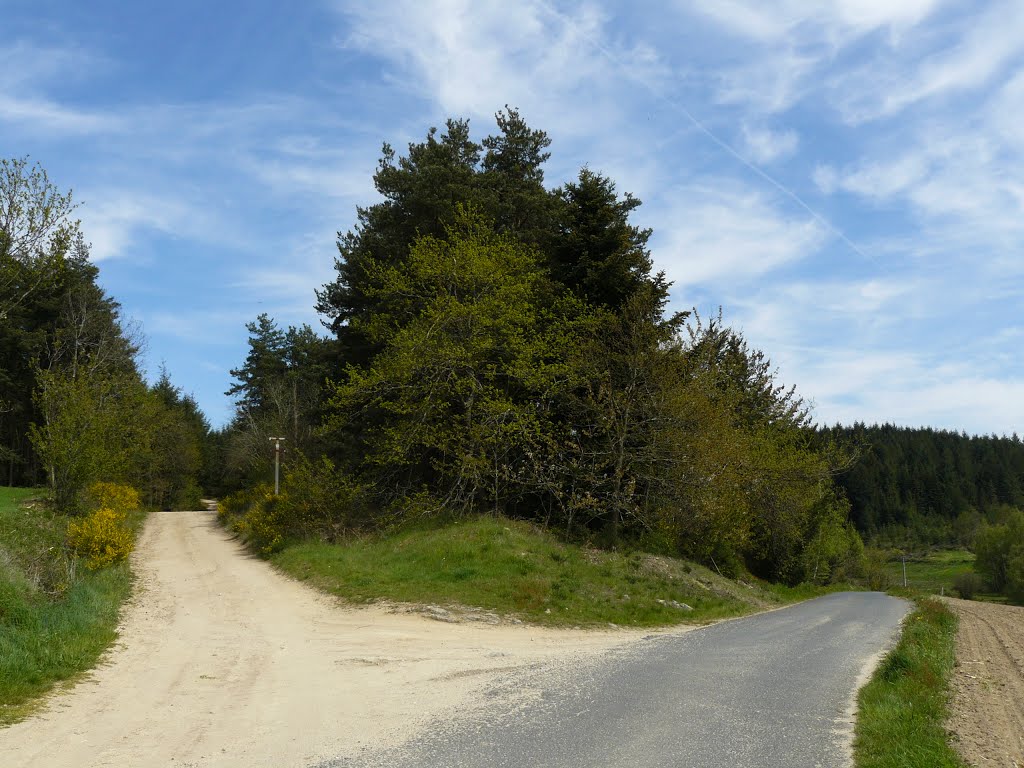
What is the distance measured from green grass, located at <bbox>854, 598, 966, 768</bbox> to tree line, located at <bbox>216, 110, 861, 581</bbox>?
11.5 m

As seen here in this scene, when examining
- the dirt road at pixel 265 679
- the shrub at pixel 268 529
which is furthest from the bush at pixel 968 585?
the dirt road at pixel 265 679

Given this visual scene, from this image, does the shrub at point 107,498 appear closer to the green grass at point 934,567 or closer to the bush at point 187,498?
the bush at point 187,498

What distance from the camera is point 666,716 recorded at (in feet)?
24.4

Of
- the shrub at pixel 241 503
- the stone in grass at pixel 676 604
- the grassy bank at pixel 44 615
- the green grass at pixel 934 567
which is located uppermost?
the shrub at pixel 241 503

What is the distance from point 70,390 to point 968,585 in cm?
9909

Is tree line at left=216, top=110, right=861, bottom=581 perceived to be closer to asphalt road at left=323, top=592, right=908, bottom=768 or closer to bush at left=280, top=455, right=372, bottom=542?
bush at left=280, top=455, right=372, bottom=542

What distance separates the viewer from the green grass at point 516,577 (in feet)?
52.5

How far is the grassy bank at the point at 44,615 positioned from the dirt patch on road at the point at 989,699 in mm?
9567

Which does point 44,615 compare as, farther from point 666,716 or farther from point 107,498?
point 107,498

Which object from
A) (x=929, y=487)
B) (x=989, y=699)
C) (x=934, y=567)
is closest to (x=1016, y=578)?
(x=934, y=567)

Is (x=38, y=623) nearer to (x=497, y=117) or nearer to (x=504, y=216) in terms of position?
(x=504, y=216)

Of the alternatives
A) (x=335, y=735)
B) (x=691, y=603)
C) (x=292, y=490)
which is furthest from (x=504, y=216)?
(x=335, y=735)

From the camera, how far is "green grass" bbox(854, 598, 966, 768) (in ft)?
20.0

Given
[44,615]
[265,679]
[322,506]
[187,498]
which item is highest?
[322,506]
